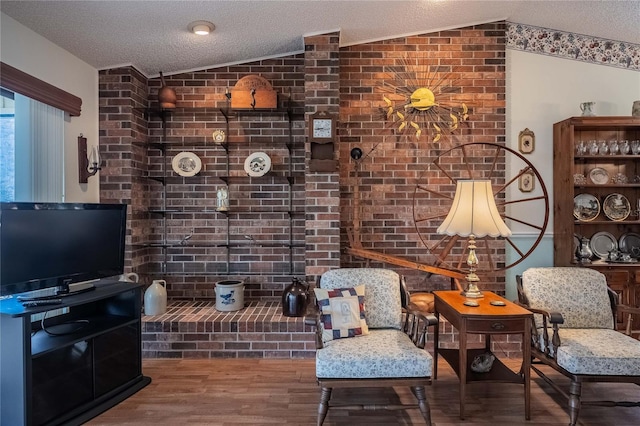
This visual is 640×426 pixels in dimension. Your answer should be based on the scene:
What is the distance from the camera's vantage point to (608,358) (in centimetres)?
228

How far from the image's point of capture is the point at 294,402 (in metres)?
2.62

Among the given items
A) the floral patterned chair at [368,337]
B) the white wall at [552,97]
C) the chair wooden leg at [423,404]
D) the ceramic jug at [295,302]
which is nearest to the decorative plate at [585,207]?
the white wall at [552,97]

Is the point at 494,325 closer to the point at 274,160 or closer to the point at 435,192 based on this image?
the point at 435,192

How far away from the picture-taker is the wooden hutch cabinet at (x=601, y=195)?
3.47 meters

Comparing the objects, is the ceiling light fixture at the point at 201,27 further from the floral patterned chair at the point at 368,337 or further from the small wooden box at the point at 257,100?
the floral patterned chair at the point at 368,337

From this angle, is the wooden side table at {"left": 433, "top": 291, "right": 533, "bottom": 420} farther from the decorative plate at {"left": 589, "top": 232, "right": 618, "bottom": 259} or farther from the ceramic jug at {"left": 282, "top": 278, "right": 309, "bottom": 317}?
the decorative plate at {"left": 589, "top": 232, "right": 618, "bottom": 259}

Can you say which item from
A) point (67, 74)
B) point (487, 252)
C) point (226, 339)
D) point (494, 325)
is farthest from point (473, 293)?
point (67, 74)

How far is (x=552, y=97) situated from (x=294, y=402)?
3509mm

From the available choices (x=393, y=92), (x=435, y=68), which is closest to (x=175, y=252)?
(x=393, y=92)

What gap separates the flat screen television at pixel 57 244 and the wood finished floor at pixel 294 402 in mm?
906

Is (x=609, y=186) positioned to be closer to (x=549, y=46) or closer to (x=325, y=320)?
(x=549, y=46)

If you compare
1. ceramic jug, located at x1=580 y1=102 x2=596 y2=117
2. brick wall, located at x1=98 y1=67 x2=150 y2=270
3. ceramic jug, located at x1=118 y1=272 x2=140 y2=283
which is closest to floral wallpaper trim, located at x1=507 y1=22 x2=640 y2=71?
ceramic jug, located at x1=580 y1=102 x2=596 y2=117

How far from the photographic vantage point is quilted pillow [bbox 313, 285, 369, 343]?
2.59 m

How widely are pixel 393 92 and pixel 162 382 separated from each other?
124 inches
